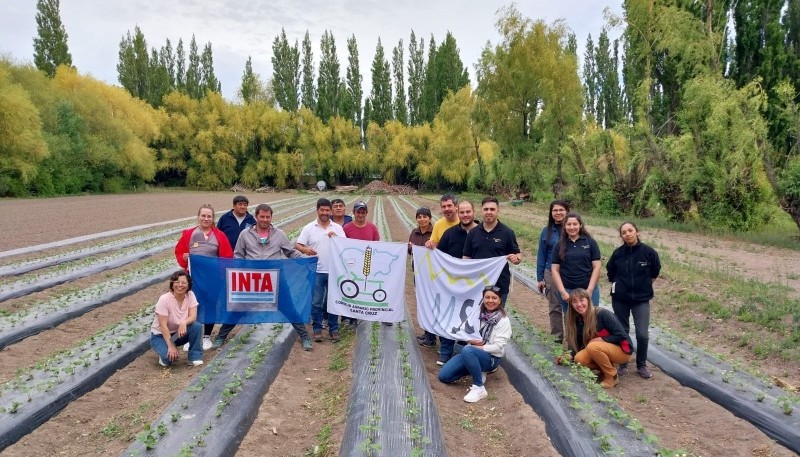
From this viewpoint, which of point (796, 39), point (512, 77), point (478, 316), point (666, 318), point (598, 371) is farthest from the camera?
point (512, 77)

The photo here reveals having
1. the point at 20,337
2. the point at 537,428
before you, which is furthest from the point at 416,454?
the point at 20,337

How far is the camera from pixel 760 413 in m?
4.65

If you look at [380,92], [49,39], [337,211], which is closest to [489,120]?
[337,211]

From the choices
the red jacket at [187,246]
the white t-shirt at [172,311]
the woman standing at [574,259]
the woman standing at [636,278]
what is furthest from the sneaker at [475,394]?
the red jacket at [187,246]

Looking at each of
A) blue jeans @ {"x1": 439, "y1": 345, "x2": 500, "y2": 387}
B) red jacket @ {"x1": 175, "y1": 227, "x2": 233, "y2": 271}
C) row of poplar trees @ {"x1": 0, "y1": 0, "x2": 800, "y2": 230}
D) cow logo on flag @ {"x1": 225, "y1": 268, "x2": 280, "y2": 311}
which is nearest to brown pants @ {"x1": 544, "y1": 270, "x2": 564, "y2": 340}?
blue jeans @ {"x1": 439, "y1": 345, "x2": 500, "y2": 387}

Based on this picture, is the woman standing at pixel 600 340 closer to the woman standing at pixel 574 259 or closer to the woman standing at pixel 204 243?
the woman standing at pixel 574 259

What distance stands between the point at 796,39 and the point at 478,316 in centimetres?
2527

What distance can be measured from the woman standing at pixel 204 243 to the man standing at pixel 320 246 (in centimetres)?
93

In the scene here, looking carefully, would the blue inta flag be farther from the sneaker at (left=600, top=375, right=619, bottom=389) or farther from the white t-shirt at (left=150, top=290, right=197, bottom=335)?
the sneaker at (left=600, top=375, right=619, bottom=389)

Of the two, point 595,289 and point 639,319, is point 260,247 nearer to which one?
point 595,289

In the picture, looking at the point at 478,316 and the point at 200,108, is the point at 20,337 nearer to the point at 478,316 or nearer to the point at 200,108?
the point at 478,316

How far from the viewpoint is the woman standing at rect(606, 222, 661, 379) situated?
5.63 meters

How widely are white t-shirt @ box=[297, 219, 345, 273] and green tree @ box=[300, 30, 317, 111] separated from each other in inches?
2561

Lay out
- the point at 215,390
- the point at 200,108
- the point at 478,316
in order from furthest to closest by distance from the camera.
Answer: the point at 200,108
the point at 478,316
the point at 215,390
